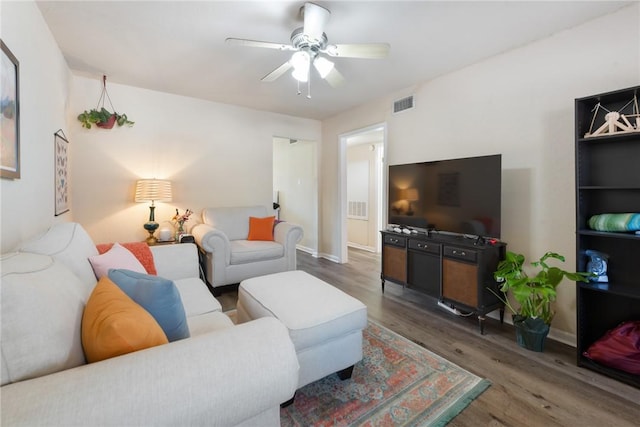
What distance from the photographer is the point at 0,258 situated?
944 millimetres

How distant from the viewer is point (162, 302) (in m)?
1.11

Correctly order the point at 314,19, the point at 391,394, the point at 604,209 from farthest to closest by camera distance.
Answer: the point at 604,209, the point at 314,19, the point at 391,394

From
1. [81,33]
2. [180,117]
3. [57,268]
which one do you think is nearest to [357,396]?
[57,268]

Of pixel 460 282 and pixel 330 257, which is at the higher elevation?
pixel 460 282

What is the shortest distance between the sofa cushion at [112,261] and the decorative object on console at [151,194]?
1623 mm

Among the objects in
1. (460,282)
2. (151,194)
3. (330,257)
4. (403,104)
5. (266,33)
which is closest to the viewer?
(266,33)

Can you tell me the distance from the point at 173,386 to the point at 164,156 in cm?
360

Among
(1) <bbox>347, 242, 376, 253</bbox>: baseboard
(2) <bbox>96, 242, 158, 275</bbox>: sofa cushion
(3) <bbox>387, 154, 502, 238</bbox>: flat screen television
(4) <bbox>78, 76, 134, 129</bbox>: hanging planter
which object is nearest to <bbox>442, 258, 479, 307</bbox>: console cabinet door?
(3) <bbox>387, 154, 502, 238</bbox>: flat screen television

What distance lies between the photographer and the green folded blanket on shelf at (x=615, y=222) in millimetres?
1745

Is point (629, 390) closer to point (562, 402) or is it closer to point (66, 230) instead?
point (562, 402)

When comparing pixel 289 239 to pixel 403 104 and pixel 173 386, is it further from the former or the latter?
pixel 173 386

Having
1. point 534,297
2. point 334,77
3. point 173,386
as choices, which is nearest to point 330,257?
point 534,297

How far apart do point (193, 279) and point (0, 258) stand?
1.32 meters

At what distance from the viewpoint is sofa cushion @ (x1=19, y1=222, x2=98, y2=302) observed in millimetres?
1243
